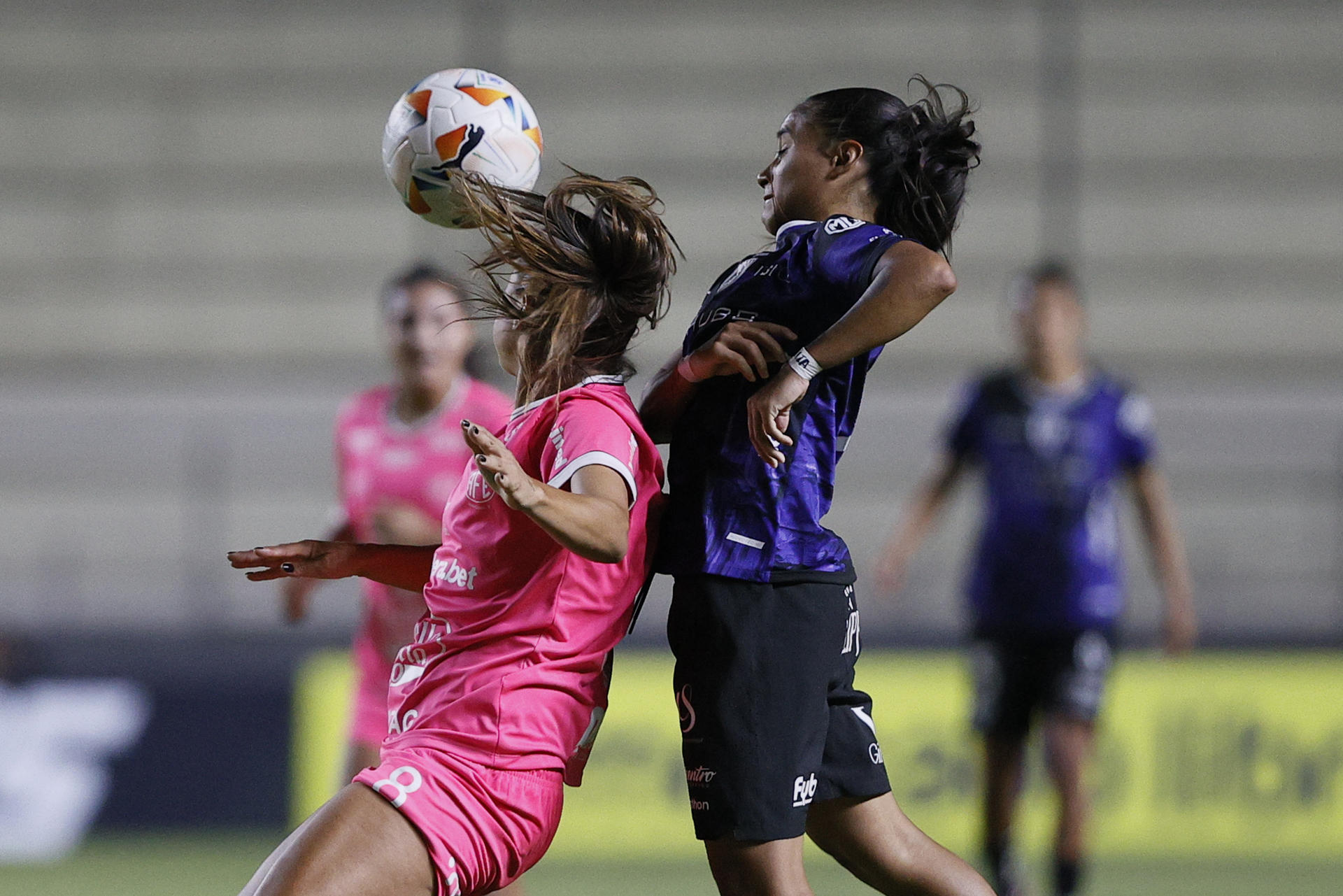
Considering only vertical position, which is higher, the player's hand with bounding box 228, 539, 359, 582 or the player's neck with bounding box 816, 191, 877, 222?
the player's neck with bounding box 816, 191, 877, 222

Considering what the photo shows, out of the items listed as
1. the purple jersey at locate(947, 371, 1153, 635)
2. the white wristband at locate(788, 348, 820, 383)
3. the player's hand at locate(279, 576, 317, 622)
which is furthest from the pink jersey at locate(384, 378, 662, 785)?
the purple jersey at locate(947, 371, 1153, 635)

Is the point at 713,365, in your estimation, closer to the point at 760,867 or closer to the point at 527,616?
the point at 527,616

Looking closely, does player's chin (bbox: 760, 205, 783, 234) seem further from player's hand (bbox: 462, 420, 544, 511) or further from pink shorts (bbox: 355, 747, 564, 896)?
pink shorts (bbox: 355, 747, 564, 896)

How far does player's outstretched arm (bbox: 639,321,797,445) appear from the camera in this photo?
276 centimetres

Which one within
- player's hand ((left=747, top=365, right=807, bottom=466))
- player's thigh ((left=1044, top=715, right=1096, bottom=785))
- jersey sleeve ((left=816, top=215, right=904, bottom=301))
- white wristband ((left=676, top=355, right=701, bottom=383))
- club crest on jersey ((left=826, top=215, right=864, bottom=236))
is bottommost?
player's thigh ((left=1044, top=715, right=1096, bottom=785))

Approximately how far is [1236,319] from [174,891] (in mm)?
9397

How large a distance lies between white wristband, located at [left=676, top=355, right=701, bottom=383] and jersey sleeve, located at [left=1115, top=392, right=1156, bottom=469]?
3181mm

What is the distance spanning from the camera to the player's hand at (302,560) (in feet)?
8.96

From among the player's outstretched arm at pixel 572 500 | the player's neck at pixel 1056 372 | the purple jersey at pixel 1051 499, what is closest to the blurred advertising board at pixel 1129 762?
the purple jersey at pixel 1051 499

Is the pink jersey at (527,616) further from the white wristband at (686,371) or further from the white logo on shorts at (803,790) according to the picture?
the white logo on shorts at (803,790)

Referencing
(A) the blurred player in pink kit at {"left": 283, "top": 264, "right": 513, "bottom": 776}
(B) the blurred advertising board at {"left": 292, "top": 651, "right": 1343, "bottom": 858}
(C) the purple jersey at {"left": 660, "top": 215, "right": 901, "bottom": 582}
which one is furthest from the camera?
(B) the blurred advertising board at {"left": 292, "top": 651, "right": 1343, "bottom": 858}

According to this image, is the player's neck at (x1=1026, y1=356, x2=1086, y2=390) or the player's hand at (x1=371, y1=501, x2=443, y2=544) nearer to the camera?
the player's hand at (x1=371, y1=501, x2=443, y2=544)

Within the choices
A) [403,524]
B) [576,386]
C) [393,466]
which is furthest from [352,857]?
[393,466]

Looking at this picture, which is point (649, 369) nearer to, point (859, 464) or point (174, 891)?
point (859, 464)
